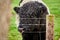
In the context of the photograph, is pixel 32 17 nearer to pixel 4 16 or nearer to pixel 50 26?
pixel 50 26

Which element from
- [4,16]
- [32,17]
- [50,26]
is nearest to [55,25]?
[32,17]

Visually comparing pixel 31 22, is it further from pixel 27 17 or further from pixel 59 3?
pixel 59 3

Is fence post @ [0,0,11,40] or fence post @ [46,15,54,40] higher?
fence post @ [0,0,11,40]

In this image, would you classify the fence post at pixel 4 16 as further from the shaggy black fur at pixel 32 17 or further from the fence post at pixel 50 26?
the shaggy black fur at pixel 32 17

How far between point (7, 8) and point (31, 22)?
3.08 metres

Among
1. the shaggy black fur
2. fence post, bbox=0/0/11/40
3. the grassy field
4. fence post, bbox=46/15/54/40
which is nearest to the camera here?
fence post, bbox=0/0/11/40

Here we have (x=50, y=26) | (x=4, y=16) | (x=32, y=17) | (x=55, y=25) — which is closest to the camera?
(x=4, y=16)

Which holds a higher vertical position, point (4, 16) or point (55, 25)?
point (4, 16)

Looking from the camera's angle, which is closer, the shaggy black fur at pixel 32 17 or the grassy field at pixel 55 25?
the shaggy black fur at pixel 32 17

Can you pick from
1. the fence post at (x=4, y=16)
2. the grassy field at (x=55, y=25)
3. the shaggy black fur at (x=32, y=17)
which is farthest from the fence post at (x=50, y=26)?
the fence post at (x=4, y=16)

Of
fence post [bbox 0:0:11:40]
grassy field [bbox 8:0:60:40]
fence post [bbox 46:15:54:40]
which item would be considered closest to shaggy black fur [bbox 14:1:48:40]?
grassy field [bbox 8:0:60:40]

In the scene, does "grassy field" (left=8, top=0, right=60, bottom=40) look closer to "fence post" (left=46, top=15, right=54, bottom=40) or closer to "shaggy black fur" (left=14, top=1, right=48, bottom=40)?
"shaggy black fur" (left=14, top=1, right=48, bottom=40)

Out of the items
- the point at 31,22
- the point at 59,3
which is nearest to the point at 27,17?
the point at 31,22

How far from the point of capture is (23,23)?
5301 mm
